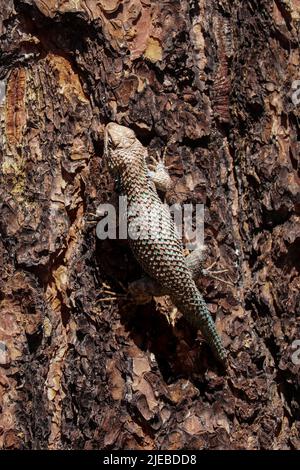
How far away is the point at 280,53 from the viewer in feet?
14.7

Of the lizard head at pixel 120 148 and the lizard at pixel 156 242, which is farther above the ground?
the lizard head at pixel 120 148

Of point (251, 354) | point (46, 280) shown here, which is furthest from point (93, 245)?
point (251, 354)

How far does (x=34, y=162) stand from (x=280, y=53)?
147 centimetres

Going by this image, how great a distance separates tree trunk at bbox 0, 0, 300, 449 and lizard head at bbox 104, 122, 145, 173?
0.05 metres

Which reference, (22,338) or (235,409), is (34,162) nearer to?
(22,338)

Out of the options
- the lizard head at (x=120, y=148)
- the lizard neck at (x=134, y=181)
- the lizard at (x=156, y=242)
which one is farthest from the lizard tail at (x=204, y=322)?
the lizard head at (x=120, y=148)

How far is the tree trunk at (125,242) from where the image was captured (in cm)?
382

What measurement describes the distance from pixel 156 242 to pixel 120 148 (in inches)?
18.9

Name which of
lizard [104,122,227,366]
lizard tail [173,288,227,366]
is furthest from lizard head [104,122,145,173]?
lizard tail [173,288,227,366]

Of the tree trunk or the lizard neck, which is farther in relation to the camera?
the lizard neck

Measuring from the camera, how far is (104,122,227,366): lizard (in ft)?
12.9

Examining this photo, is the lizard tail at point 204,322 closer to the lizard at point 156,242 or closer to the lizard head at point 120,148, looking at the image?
the lizard at point 156,242

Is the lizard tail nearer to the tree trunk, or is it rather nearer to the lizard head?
the tree trunk
